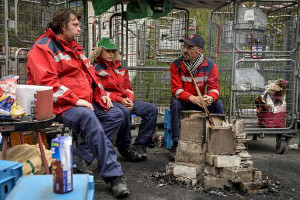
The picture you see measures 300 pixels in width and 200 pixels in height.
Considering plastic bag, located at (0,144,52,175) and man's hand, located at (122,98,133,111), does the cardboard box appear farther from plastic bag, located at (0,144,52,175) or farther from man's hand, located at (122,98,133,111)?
man's hand, located at (122,98,133,111)

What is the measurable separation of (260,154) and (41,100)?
136 inches

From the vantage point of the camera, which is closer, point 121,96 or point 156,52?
point 121,96

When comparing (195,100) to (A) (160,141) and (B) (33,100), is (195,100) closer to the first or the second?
(A) (160,141)

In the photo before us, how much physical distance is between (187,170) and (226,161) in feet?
1.36

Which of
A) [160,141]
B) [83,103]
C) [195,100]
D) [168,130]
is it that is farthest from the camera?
[160,141]

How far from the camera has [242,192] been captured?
3.30 m

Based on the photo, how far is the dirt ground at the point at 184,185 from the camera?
3.20 metres

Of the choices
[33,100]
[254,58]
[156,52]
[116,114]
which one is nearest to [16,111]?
[33,100]

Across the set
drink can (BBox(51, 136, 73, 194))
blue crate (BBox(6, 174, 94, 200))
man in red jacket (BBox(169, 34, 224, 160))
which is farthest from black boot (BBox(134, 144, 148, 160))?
drink can (BBox(51, 136, 73, 194))

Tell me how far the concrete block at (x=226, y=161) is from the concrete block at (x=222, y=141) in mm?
54

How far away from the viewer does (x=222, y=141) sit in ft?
11.3

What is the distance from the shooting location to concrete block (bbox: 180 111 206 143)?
355cm

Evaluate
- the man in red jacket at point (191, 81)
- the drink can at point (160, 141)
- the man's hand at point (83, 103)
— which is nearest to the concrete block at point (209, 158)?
the man in red jacket at point (191, 81)

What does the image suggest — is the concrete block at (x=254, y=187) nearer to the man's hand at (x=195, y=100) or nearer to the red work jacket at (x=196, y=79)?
the man's hand at (x=195, y=100)
